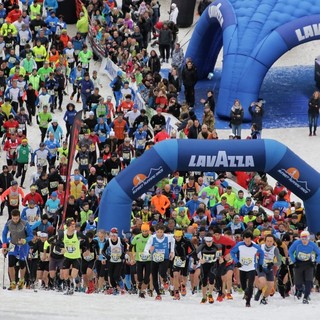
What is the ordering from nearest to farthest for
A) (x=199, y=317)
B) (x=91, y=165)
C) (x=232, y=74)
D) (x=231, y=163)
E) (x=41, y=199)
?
(x=199, y=317)
(x=231, y=163)
(x=41, y=199)
(x=91, y=165)
(x=232, y=74)

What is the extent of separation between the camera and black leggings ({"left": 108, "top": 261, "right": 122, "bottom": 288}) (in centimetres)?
2464

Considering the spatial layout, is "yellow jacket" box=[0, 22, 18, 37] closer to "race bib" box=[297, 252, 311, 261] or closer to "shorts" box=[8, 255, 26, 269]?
"shorts" box=[8, 255, 26, 269]

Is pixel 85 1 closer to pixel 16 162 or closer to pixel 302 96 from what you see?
pixel 302 96

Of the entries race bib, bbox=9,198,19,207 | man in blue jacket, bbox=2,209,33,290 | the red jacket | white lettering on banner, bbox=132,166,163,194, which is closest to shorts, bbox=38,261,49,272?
man in blue jacket, bbox=2,209,33,290

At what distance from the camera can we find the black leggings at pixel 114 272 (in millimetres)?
24641

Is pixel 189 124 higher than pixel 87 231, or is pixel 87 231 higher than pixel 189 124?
pixel 189 124

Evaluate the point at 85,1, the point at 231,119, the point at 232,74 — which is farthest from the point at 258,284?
the point at 85,1

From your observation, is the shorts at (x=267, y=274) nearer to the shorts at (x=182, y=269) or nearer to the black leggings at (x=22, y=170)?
the shorts at (x=182, y=269)

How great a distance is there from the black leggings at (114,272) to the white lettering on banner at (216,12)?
1517 centimetres

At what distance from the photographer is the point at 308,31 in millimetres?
37812

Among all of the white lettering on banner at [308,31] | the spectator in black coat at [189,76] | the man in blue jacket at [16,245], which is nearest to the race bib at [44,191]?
the man in blue jacket at [16,245]

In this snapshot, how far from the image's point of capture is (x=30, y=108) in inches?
1387

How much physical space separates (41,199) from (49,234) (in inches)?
124

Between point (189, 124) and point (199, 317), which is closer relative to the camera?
point (199, 317)
